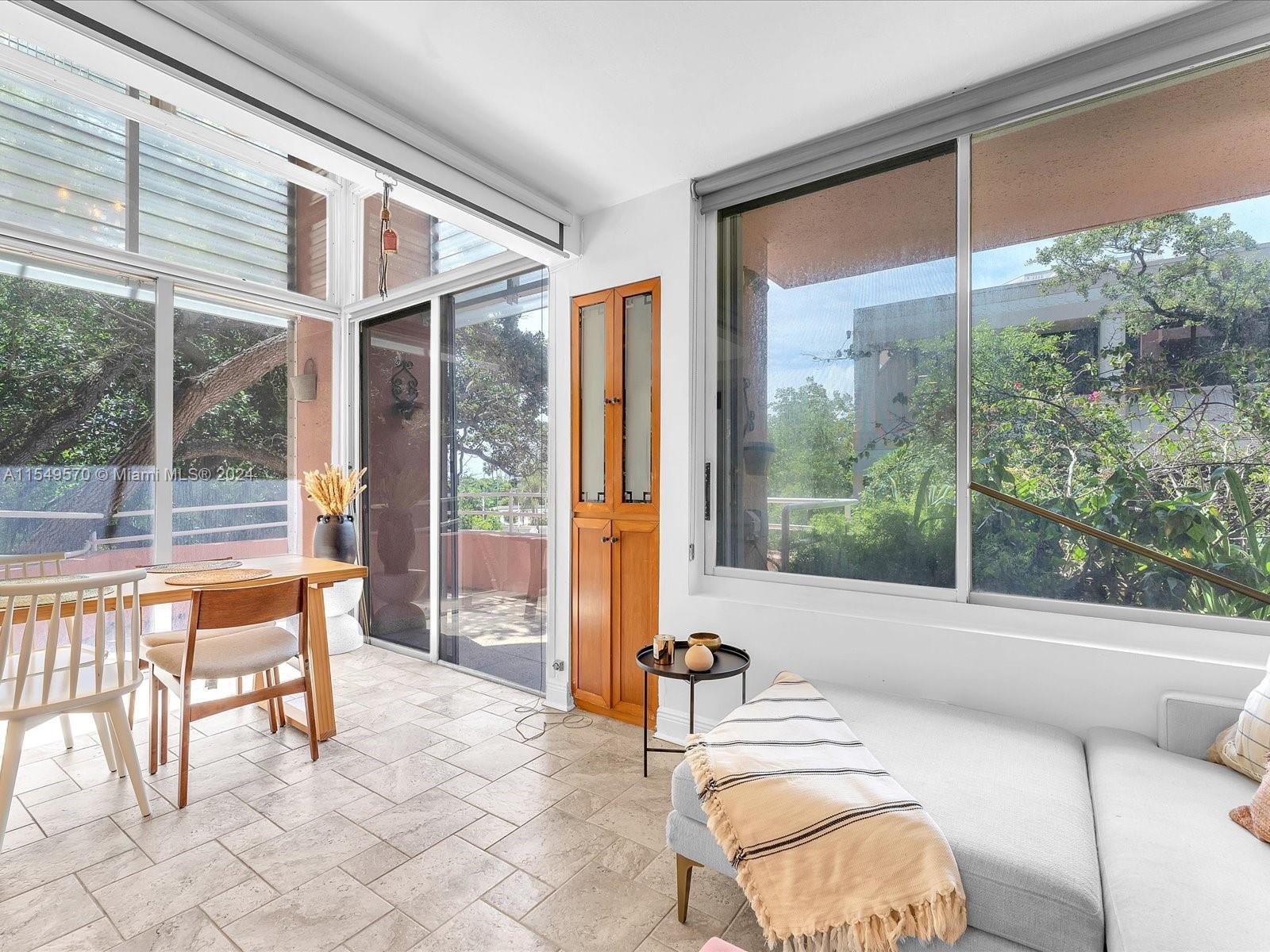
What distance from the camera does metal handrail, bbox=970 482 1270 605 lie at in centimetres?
189

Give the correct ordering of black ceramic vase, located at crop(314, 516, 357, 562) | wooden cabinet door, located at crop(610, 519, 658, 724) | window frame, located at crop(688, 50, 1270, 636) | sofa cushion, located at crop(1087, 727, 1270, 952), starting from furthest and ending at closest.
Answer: black ceramic vase, located at crop(314, 516, 357, 562) < wooden cabinet door, located at crop(610, 519, 658, 724) < window frame, located at crop(688, 50, 1270, 636) < sofa cushion, located at crop(1087, 727, 1270, 952)

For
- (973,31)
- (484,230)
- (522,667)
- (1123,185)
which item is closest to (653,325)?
(484,230)

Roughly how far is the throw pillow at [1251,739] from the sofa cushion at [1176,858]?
3 cm

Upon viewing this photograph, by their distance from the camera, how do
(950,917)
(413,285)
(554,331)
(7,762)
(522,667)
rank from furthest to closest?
(413,285) < (522,667) < (554,331) < (7,762) < (950,917)

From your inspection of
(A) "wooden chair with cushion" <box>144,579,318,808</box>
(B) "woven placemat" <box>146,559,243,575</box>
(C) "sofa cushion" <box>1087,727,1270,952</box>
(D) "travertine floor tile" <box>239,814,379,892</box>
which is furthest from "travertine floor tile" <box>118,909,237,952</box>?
(C) "sofa cushion" <box>1087,727,1270,952</box>

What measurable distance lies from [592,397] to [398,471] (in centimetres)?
186

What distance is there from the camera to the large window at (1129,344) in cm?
190

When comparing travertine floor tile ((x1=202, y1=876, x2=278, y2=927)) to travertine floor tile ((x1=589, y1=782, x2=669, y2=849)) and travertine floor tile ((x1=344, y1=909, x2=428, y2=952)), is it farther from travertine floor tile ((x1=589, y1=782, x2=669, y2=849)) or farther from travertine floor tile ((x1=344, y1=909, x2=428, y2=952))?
travertine floor tile ((x1=589, y1=782, x2=669, y2=849))

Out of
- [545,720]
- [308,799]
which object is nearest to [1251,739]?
[545,720]

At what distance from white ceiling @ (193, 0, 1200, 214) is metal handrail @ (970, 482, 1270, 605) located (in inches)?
59.7

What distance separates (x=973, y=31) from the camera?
1930 millimetres

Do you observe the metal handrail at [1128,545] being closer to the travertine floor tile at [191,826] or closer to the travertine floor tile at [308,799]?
the travertine floor tile at [308,799]

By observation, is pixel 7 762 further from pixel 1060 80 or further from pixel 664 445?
pixel 1060 80

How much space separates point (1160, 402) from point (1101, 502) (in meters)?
0.37
